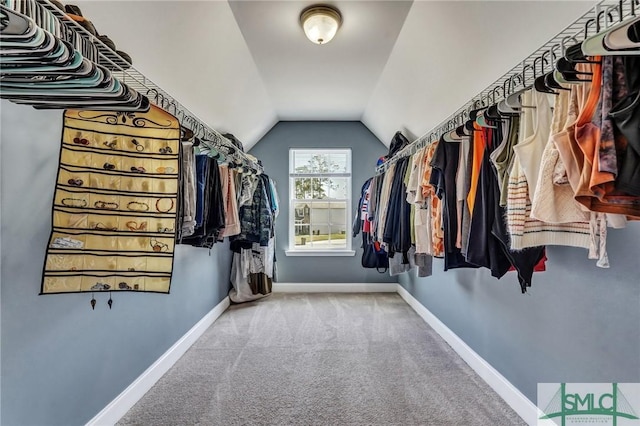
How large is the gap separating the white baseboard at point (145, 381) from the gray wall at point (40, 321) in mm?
52

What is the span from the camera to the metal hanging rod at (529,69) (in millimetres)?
964

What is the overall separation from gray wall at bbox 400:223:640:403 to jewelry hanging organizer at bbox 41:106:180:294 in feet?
5.98

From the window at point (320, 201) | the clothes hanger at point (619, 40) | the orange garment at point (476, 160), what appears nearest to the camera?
the clothes hanger at point (619, 40)

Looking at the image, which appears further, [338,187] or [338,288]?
[338,187]

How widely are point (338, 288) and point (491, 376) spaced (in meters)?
2.68

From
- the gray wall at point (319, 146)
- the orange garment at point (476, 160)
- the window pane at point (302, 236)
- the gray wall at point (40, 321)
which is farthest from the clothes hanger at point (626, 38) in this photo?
the window pane at point (302, 236)

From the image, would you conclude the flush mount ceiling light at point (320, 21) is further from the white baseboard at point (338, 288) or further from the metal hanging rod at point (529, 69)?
the white baseboard at point (338, 288)

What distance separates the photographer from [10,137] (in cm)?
117

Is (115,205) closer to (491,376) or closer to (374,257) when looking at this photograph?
(491,376)

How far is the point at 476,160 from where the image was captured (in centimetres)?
140

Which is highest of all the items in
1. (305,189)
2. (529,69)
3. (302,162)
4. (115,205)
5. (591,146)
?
(302,162)

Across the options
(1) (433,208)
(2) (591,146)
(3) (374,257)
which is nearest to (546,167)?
(2) (591,146)

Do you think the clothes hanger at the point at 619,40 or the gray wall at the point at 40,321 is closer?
the clothes hanger at the point at 619,40

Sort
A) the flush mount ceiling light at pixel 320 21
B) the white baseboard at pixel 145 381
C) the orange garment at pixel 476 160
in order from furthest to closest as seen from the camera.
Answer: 1. the flush mount ceiling light at pixel 320 21
2. the white baseboard at pixel 145 381
3. the orange garment at pixel 476 160
